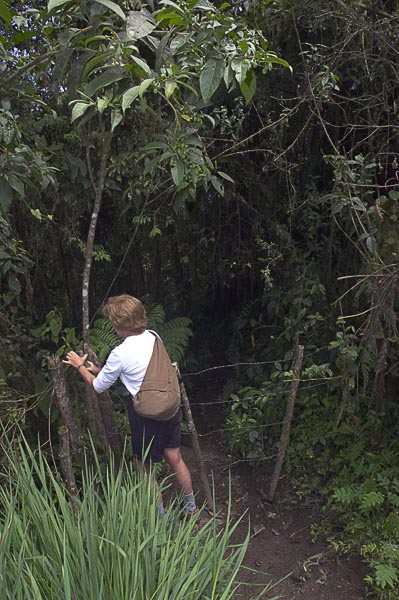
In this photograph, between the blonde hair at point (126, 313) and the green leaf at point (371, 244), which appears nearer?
the blonde hair at point (126, 313)

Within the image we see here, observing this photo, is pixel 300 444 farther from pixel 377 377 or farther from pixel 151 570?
pixel 151 570

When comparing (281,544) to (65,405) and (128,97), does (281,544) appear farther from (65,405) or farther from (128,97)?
(128,97)

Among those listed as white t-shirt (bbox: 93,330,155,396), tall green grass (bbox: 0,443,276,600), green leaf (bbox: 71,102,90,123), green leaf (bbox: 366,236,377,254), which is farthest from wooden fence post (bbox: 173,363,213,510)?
green leaf (bbox: 71,102,90,123)

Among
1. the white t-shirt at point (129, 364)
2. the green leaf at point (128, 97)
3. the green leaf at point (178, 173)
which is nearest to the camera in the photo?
the green leaf at point (128, 97)

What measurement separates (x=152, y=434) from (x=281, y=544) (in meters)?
1.14

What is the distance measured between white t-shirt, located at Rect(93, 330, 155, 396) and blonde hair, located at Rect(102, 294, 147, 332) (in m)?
0.07

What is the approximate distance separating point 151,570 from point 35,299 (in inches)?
122

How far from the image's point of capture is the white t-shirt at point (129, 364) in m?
3.23

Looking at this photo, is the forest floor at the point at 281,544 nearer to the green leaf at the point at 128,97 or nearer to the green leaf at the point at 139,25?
the green leaf at the point at 128,97

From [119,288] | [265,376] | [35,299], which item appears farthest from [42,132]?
[265,376]

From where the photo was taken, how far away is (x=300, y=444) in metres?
4.34

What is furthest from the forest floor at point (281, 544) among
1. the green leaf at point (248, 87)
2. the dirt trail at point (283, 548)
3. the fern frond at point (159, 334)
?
the green leaf at point (248, 87)

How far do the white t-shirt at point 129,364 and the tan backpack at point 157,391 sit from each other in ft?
0.11

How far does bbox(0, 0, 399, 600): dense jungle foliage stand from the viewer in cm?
267
